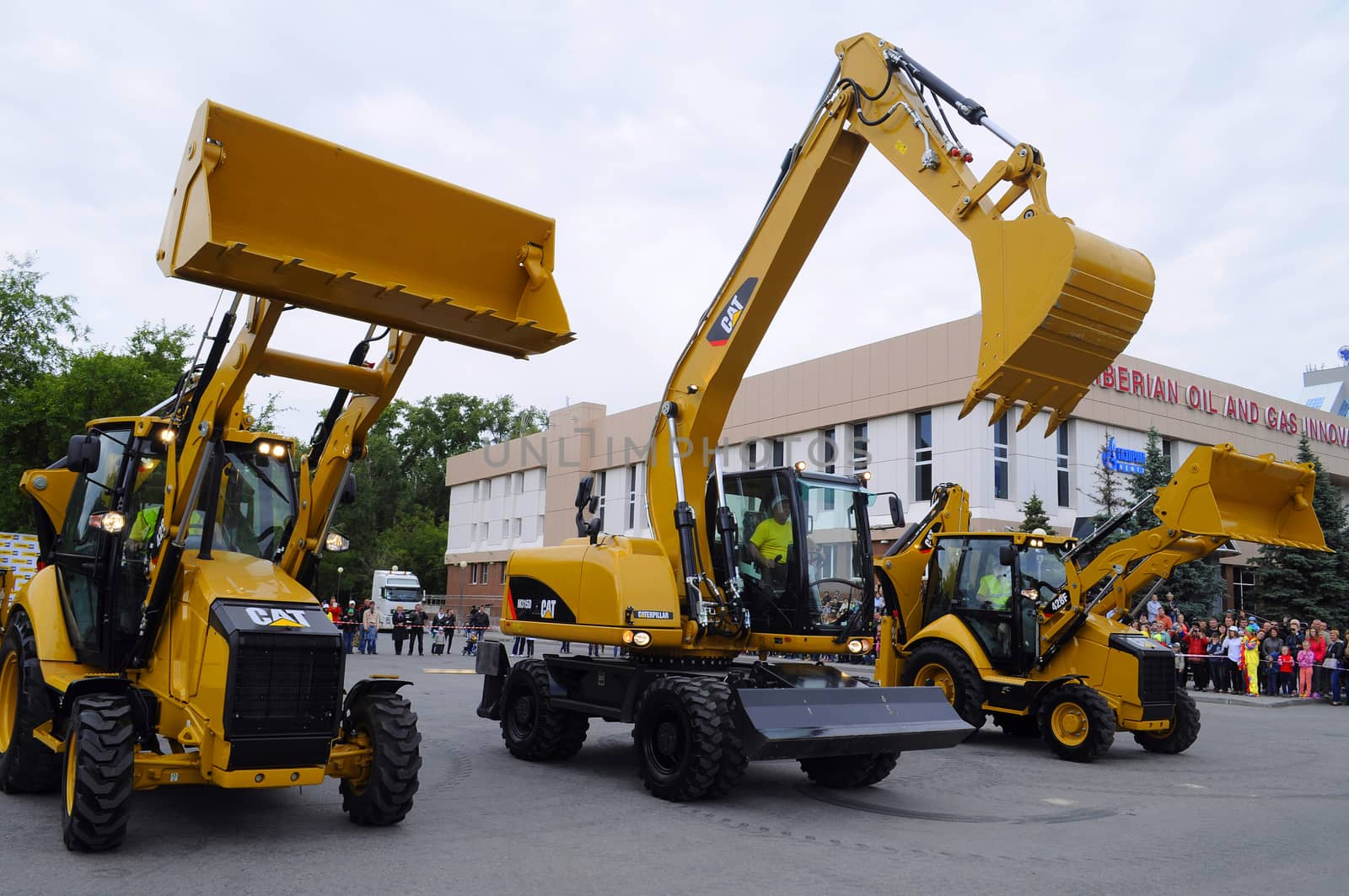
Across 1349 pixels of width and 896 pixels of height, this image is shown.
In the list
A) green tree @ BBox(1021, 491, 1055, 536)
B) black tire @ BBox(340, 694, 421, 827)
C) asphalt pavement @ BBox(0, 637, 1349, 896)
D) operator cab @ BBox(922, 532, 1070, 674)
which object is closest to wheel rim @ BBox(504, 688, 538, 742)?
asphalt pavement @ BBox(0, 637, 1349, 896)

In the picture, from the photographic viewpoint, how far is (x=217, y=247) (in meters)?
5.52

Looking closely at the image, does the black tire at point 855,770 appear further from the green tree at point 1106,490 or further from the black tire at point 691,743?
the green tree at point 1106,490

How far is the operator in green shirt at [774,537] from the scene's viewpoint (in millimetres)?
9281

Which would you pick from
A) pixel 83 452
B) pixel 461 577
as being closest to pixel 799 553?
pixel 83 452

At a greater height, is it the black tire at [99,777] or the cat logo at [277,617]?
the cat logo at [277,617]

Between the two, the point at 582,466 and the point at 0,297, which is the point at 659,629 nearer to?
the point at 0,297

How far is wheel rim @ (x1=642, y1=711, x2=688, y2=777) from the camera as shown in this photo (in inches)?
328

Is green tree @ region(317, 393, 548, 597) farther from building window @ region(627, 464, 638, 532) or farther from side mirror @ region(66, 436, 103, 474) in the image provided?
side mirror @ region(66, 436, 103, 474)

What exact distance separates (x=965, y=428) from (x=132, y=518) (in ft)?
94.3

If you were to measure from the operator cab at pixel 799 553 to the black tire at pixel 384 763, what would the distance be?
11.2 feet

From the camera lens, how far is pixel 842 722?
27.1 ft

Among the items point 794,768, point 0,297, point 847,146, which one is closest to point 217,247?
point 847,146

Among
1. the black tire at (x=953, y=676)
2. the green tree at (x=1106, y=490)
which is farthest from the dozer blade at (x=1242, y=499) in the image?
the green tree at (x=1106, y=490)

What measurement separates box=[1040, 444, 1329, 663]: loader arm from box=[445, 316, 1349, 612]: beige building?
1662cm
